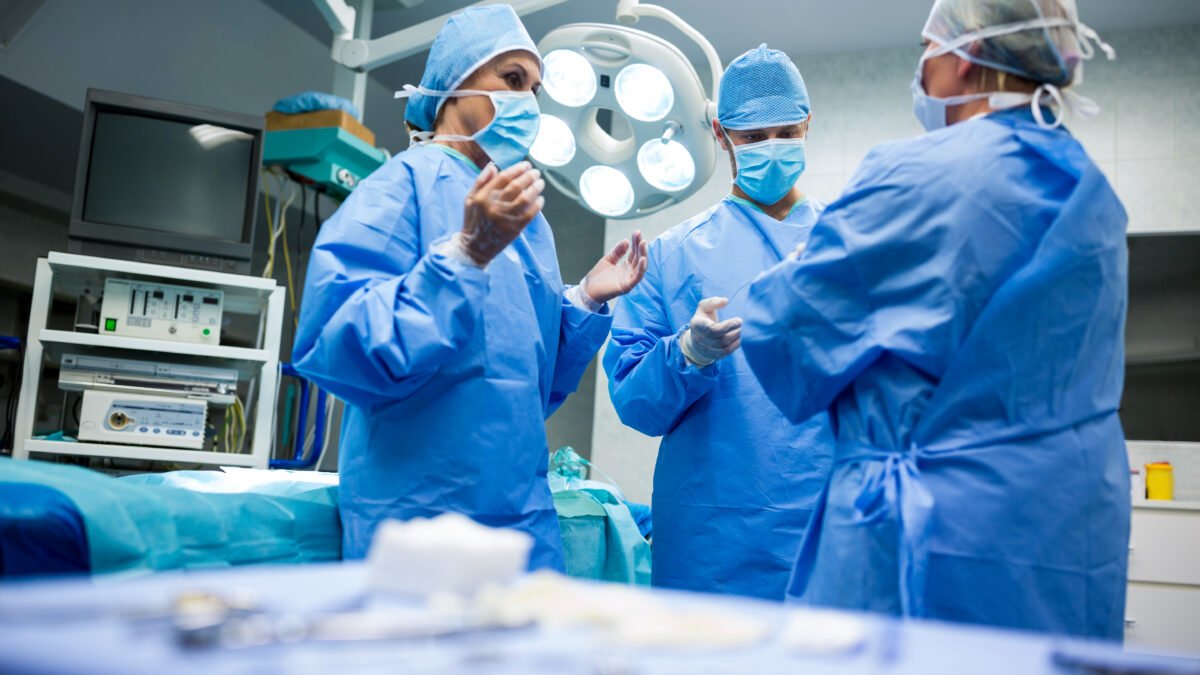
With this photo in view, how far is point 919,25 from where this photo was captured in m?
4.57

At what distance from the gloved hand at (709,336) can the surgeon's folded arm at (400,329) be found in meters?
0.47

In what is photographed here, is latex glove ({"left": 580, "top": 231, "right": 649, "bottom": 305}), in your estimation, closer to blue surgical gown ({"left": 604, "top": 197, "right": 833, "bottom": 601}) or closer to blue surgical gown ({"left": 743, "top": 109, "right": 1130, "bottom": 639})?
blue surgical gown ({"left": 604, "top": 197, "right": 833, "bottom": 601})

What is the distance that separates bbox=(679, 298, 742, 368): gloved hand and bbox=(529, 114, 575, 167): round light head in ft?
2.62

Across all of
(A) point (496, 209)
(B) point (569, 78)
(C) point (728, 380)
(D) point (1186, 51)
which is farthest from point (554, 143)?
(D) point (1186, 51)

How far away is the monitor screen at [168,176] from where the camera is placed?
3.04 metres

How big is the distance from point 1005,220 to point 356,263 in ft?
2.96

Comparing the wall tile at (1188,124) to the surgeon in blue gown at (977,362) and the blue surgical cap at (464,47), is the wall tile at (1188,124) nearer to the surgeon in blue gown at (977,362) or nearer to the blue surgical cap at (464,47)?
the surgeon in blue gown at (977,362)

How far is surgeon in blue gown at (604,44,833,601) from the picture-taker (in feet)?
5.98

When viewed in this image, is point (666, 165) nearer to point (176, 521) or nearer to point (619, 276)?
point (619, 276)

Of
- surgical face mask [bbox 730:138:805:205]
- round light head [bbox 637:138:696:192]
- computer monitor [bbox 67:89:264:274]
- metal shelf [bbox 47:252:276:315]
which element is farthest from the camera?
computer monitor [bbox 67:89:264:274]

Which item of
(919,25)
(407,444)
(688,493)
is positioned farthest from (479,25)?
(919,25)

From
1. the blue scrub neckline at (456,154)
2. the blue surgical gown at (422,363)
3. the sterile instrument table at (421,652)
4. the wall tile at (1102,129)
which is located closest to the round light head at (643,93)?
the blue scrub neckline at (456,154)

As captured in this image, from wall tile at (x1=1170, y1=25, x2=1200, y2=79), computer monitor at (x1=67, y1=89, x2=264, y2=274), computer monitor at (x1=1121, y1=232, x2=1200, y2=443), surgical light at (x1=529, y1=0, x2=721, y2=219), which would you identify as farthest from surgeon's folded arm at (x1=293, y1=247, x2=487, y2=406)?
wall tile at (x1=1170, y1=25, x2=1200, y2=79)

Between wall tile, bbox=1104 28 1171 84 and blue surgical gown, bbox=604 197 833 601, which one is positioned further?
wall tile, bbox=1104 28 1171 84
